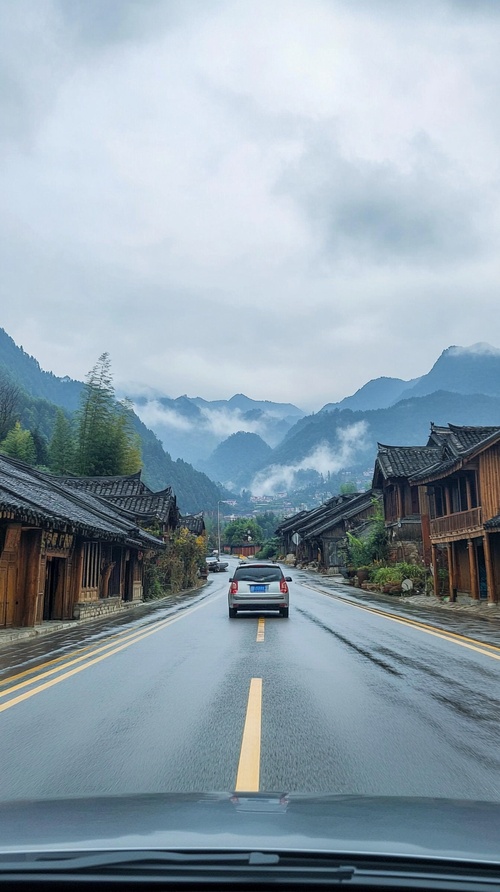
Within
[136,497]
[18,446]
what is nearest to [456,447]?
[136,497]

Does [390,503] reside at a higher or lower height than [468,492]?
higher

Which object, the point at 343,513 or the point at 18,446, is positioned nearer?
the point at 343,513

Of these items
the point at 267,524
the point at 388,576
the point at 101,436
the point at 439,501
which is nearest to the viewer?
the point at 439,501

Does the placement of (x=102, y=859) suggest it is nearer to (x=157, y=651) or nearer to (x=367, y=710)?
(x=367, y=710)

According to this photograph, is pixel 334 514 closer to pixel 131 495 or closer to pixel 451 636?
pixel 131 495

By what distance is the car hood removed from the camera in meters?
2.55

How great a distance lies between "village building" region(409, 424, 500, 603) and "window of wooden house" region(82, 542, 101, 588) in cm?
1325

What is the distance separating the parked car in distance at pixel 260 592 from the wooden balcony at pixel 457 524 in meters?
8.29

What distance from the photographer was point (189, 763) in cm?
537

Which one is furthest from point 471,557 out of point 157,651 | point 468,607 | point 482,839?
point 482,839

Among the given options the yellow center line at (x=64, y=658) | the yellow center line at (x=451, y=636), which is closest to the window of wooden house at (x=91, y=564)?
the yellow center line at (x=64, y=658)

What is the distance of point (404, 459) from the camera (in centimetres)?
4222

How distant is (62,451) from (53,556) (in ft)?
170

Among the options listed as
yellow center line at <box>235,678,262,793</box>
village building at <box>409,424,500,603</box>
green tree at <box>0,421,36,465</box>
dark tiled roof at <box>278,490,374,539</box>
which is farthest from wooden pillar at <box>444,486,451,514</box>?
green tree at <box>0,421,36,465</box>
